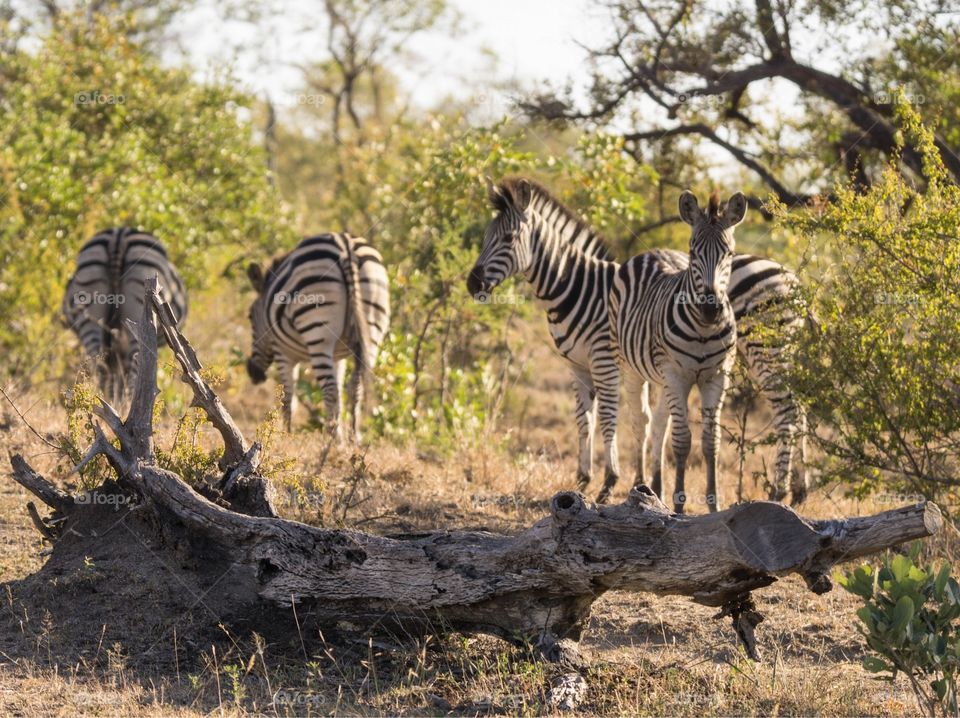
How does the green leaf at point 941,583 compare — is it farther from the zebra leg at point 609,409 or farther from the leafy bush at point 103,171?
the leafy bush at point 103,171

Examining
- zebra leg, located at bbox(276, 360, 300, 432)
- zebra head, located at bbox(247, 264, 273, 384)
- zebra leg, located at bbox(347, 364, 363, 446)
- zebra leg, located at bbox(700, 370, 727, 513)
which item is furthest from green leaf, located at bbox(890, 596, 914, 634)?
zebra head, located at bbox(247, 264, 273, 384)

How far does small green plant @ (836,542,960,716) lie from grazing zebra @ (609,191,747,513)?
10.5ft

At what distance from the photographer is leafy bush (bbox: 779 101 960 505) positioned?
7.01m

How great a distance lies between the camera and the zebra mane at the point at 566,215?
9.99 metres

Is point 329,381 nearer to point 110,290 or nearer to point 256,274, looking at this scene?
point 256,274

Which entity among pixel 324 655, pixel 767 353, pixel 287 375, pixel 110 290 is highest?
pixel 110 290

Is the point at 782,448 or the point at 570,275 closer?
the point at 782,448

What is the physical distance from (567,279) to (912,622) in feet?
18.5

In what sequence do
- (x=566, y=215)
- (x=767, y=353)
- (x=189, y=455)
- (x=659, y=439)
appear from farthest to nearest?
(x=566, y=215)
(x=659, y=439)
(x=767, y=353)
(x=189, y=455)

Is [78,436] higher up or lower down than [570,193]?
lower down

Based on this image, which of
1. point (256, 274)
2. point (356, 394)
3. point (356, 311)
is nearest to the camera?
point (356, 311)

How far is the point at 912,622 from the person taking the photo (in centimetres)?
500

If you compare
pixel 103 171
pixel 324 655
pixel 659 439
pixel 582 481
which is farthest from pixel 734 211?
pixel 103 171

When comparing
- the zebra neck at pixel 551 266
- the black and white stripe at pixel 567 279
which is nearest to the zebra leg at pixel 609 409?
the black and white stripe at pixel 567 279
